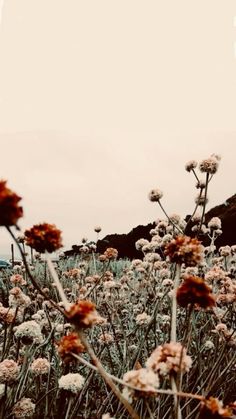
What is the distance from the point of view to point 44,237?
4.89ft

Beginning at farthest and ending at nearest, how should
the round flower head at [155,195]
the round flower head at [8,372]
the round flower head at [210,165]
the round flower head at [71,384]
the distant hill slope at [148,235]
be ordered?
the distant hill slope at [148,235]
the round flower head at [155,195]
the round flower head at [210,165]
the round flower head at [8,372]
the round flower head at [71,384]

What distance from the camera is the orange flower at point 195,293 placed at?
1.39 metres

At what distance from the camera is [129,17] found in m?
5.48

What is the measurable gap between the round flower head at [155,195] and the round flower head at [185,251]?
2280 mm

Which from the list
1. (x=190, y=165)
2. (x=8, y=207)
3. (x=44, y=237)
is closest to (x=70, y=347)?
(x=44, y=237)

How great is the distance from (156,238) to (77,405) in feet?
8.74

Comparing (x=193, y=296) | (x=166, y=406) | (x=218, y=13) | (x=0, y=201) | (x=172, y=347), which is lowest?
(x=166, y=406)

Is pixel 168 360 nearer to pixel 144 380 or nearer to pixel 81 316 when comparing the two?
pixel 144 380

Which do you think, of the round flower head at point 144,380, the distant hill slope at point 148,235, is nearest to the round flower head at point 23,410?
the round flower head at point 144,380

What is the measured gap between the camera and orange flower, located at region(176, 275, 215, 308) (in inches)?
54.9

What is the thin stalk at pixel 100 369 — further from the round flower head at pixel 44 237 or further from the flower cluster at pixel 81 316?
the round flower head at pixel 44 237

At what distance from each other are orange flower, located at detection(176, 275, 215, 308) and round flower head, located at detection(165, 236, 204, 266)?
22cm

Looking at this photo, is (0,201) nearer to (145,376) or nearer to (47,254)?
(47,254)

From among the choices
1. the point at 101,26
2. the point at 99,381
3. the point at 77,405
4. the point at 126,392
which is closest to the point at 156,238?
the point at 99,381
